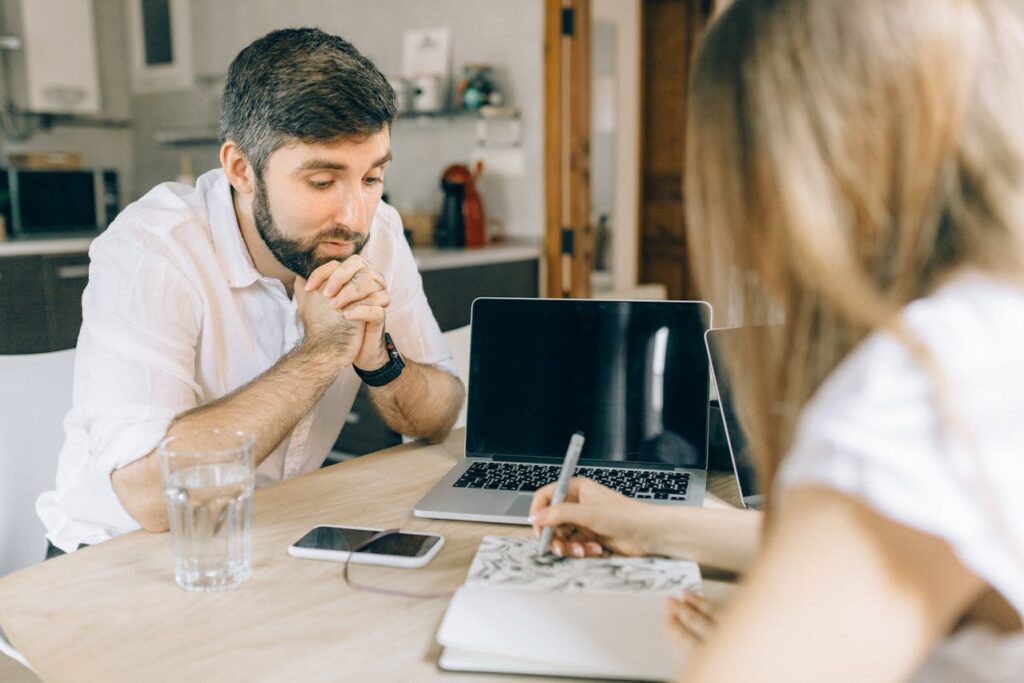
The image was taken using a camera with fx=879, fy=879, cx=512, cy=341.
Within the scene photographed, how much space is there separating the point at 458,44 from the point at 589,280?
1082mm

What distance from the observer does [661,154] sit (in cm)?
481

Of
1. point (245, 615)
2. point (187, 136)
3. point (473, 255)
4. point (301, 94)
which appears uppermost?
point (187, 136)

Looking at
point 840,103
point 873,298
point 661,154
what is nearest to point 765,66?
point 840,103

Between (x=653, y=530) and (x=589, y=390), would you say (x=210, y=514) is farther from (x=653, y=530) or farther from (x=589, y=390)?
(x=589, y=390)

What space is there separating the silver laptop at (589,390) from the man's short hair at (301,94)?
0.35m

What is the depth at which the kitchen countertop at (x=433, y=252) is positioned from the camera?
10.0ft

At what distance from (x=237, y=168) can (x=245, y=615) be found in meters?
0.83

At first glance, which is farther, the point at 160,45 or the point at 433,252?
the point at 160,45

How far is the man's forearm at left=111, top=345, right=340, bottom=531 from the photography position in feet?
3.67

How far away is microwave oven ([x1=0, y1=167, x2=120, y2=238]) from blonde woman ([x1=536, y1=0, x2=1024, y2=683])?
358 centimetres

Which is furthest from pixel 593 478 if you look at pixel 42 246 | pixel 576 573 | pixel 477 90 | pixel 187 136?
pixel 187 136

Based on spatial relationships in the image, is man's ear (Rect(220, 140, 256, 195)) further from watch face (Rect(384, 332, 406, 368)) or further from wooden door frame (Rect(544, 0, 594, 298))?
wooden door frame (Rect(544, 0, 594, 298))

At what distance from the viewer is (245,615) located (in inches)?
33.1

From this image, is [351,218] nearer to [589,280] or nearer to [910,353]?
[910,353]
